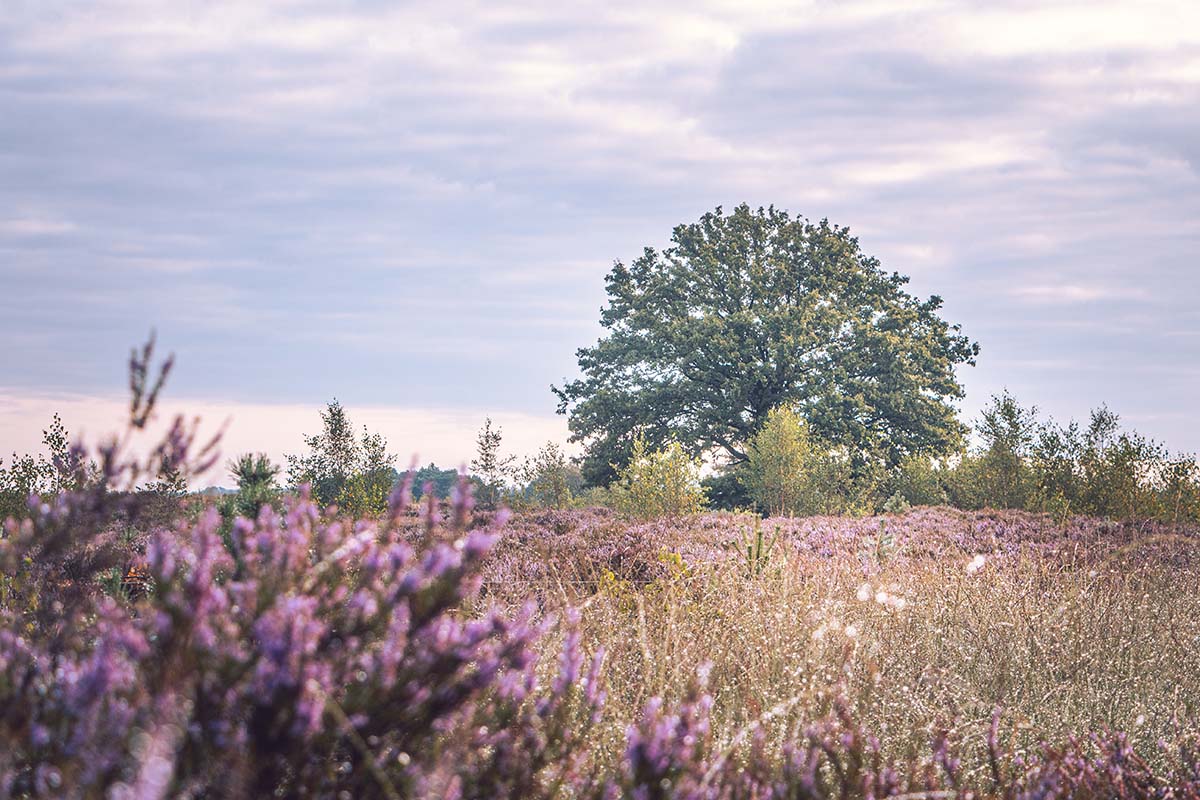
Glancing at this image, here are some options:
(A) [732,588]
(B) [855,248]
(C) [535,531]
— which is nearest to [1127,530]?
(C) [535,531]

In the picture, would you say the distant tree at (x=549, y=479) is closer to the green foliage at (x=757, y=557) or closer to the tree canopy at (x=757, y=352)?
the tree canopy at (x=757, y=352)

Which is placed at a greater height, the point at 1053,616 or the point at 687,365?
the point at 687,365

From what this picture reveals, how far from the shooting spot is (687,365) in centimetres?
3061

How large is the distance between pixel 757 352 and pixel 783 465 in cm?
656

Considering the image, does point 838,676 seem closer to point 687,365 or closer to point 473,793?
point 473,793

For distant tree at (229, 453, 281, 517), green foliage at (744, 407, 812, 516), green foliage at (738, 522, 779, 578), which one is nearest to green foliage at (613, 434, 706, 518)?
green foliage at (744, 407, 812, 516)

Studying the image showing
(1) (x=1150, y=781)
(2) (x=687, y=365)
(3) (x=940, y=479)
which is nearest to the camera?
(1) (x=1150, y=781)

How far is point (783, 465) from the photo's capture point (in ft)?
80.8

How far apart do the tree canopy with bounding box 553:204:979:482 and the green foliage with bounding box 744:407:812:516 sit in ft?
12.3

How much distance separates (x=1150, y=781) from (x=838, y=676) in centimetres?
198

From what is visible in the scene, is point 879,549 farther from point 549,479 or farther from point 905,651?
point 549,479

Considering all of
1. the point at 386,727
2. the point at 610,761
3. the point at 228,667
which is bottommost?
the point at 610,761

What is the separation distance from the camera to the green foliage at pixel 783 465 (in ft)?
79.8

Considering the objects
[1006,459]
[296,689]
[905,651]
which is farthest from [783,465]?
[296,689]
